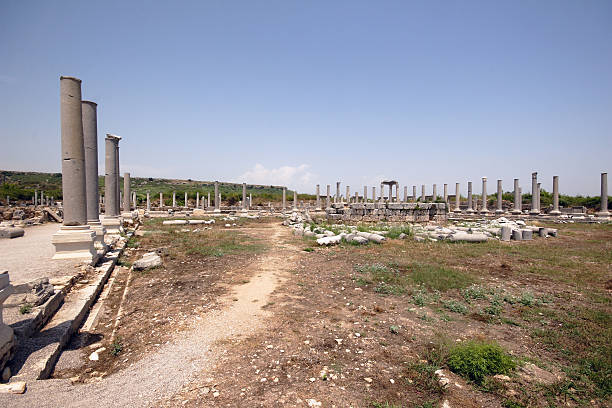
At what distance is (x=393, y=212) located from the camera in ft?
76.3

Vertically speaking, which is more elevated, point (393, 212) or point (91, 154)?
point (91, 154)

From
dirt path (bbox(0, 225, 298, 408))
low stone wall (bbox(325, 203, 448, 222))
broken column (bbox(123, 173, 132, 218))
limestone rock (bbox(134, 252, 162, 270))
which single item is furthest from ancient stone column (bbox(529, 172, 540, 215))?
broken column (bbox(123, 173, 132, 218))

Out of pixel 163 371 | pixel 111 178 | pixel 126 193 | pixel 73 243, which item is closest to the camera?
pixel 163 371

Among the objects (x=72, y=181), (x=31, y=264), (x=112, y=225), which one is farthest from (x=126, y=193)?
(x=31, y=264)

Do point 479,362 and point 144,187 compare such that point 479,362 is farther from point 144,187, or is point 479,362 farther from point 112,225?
point 144,187

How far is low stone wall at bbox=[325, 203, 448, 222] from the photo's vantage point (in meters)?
22.8

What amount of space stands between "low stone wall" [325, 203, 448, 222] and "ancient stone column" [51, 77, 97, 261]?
1711 cm

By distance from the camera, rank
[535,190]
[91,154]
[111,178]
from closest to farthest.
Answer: [91,154]
[111,178]
[535,190]

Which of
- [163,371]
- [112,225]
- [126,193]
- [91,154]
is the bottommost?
[163,371]

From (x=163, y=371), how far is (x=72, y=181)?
752cm

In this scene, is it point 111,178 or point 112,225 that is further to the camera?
point 111,178

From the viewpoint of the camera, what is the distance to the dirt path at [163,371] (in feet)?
9.34

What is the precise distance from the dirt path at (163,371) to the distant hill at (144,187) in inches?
2057

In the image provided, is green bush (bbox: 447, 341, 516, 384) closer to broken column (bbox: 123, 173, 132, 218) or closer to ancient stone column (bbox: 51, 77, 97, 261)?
ancient stone column (bbox: 51, 77, 97, 261)
